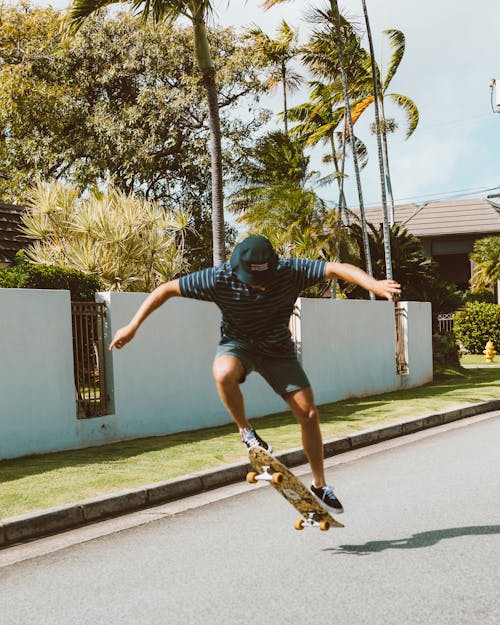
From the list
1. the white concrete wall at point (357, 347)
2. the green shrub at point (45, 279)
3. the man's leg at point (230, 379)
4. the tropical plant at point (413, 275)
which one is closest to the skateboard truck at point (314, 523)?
the man's leg at point (230, 379)

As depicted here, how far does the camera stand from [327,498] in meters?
5.54

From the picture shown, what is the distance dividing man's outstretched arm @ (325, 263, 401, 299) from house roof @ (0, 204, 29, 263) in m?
13.8

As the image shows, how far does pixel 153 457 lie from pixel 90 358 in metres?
2.02

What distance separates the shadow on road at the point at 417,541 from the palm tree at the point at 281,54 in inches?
1052

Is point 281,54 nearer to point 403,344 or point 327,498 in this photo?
point 403,344

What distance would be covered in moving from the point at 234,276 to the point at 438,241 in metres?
43.1

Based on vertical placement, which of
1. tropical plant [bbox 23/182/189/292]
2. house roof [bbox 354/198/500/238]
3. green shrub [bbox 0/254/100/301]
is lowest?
green shrub [bbox 0/254/100/301]

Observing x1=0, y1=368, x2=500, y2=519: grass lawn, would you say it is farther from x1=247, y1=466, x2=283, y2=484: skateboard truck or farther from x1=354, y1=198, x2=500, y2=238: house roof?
x1=354, y1=198, x2=500, y2=238: house roof

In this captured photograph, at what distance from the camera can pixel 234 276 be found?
5184mm

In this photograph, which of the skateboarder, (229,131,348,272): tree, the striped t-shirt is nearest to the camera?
the skateboarder

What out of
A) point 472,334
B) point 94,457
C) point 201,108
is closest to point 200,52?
point 94,457

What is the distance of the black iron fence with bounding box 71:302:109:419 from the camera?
10.4 m

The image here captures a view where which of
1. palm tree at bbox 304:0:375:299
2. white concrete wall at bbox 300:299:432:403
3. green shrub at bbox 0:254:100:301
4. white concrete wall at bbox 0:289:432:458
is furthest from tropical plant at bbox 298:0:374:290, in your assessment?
green shrub at bbox 0:254:100:301

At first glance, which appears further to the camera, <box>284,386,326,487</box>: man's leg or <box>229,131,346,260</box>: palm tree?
<box>229,131,346,260</box>: palm tree
